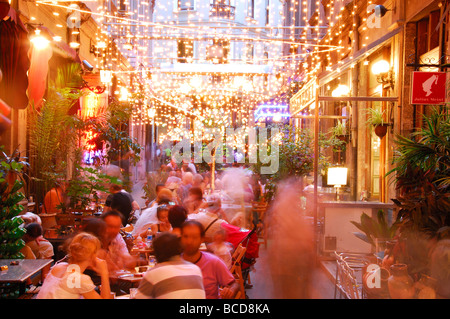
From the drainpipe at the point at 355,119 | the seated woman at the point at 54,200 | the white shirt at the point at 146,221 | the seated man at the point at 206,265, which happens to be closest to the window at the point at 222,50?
the drainpipe at the point at 355,119

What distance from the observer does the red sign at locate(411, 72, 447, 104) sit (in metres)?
7.40

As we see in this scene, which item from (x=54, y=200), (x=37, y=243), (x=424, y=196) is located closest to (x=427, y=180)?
(x=424, y=196)

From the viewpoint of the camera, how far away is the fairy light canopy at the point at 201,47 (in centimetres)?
1541

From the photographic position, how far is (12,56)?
286 inches

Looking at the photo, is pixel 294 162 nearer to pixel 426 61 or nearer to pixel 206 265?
pixel 426 61

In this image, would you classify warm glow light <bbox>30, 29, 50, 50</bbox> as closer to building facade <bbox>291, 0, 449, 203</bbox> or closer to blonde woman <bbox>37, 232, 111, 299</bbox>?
building facade <bbox>291, 0, 449, 203</bbox>

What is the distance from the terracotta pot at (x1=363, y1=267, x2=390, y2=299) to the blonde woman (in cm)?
251

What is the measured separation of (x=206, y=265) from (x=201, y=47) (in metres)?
36.6

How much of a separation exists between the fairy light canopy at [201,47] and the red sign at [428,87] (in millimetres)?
4981

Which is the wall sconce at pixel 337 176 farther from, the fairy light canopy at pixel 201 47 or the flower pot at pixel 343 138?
the flower pot at pixel 343 138

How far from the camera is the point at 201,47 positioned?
3969 centimetres
